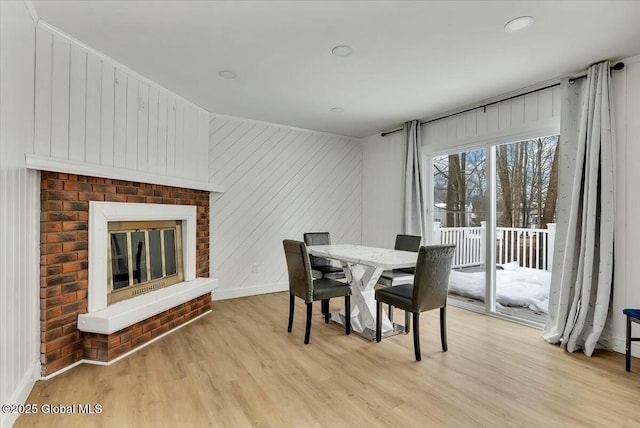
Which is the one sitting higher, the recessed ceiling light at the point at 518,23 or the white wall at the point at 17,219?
the recessed ceiling light at the point at 518,23

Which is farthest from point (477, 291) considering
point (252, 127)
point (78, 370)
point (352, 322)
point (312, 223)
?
point (78, 370)

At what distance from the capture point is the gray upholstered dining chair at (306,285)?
2.93 meters

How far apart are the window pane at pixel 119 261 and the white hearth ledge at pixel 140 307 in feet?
0.57

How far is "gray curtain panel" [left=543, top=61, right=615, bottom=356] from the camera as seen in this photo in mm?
2729

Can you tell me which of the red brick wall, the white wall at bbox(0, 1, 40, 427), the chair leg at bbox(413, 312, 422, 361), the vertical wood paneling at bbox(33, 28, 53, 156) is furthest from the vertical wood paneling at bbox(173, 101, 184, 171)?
the chair leg at bbox(413, 312, 422, 361)

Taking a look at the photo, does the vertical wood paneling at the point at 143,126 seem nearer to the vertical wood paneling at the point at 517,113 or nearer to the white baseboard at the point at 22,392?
the white baseboard at the point at 22,392

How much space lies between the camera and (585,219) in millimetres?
2830

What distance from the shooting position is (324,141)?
17.4 ft

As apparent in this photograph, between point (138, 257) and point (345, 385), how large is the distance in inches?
85.7

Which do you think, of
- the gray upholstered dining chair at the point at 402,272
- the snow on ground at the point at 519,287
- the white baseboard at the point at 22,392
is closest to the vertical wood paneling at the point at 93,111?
the white baseboard at the point at 22,392

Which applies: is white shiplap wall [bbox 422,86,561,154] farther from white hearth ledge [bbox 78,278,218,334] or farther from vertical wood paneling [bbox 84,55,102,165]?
vertical wood paneling [bbox 84,55,102,165]

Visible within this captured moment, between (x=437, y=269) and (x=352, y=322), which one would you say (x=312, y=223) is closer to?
(x=352, y=322)

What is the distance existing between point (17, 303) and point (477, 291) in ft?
14.7

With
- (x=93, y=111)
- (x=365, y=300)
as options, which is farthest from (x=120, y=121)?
(x=365, y=300)
